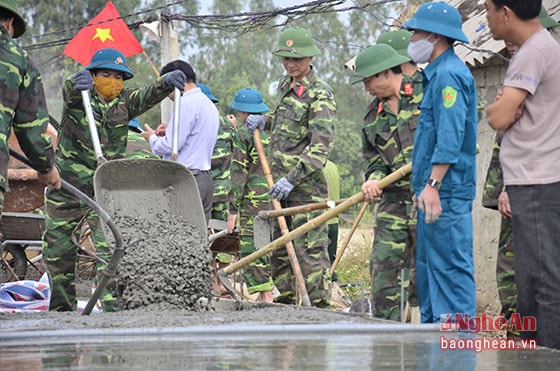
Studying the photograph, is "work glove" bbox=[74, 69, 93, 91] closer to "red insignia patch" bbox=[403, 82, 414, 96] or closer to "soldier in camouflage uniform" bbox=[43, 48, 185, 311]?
"soldier in camouflage uniform" bbox=[43, 48, 185, 311]

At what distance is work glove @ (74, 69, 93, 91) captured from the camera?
782 cm

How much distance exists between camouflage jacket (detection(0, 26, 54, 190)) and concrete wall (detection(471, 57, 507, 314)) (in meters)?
4.77

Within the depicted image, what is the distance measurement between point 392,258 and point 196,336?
2396mm

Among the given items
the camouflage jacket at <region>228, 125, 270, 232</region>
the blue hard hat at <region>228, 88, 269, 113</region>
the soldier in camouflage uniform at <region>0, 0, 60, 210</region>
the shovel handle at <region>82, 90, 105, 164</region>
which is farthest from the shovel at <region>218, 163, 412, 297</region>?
the blue hard hat at <region>228, 88, 269, 113</region>

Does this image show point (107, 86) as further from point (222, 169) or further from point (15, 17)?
point (222, 169)

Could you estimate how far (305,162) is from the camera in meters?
8.42

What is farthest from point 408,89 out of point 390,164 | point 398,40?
point 398,40

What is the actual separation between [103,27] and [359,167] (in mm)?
25385

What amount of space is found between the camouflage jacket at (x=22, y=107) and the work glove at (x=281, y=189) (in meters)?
2.25

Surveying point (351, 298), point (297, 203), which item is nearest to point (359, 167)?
point (351, 298)

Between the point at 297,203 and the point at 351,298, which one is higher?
the point at 297,203

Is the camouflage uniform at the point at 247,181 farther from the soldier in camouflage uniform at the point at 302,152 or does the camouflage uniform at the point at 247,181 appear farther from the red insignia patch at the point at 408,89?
the red insignia patch at the point at 408,89

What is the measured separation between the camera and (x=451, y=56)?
21.2ft

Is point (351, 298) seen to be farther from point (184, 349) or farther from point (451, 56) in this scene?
point (184, 349)
